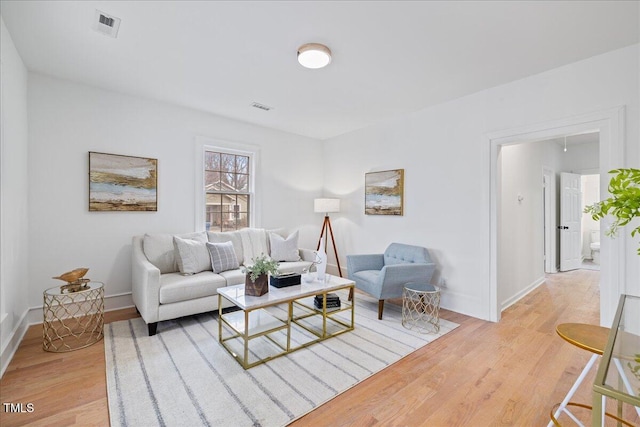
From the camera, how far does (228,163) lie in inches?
177

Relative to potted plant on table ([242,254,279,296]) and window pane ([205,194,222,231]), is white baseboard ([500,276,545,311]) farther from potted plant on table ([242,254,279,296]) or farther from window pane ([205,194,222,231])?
window pane ([205,194,222,231])

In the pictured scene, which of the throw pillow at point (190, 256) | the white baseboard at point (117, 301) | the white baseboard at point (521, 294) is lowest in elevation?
the white baseboard at point (521, 294)

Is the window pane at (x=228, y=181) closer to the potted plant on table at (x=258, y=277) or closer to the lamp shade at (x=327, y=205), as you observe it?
the lamp shade at (x=327, y=205)

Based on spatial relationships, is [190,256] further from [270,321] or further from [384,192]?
[384,192]

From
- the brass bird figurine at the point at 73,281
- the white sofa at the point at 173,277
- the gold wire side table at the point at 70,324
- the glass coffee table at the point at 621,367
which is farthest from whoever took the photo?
the white sofa at the point at 173,277

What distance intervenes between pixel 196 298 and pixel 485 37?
11.8 ft

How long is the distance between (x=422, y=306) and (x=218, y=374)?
2290 millimetres

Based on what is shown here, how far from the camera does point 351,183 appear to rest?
504cm

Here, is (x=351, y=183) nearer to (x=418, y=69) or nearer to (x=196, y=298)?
(x=418, y=69)

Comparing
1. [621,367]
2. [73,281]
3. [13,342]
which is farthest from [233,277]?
[621,367]

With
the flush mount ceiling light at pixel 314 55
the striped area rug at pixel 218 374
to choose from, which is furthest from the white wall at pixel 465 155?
the flush mount ceiling light at pixel 314 55

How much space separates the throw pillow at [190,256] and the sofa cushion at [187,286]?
9 centimetres

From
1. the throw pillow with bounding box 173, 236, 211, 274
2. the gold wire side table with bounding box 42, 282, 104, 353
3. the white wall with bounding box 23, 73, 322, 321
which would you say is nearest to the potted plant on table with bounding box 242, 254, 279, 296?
the throw pillow with bounding box 173, 236, 211, 274

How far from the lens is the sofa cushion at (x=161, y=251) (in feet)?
10.9
